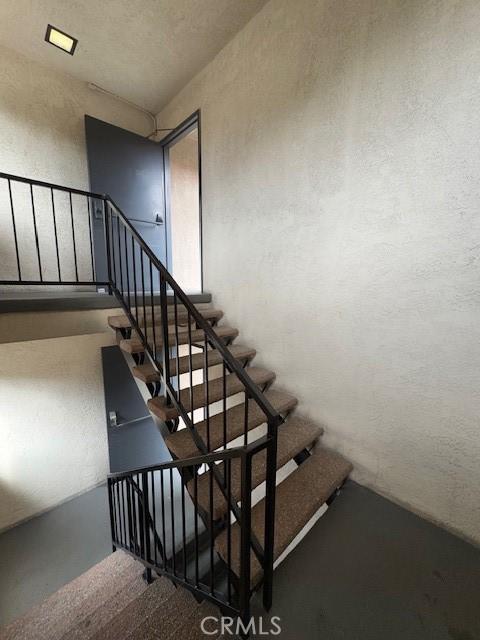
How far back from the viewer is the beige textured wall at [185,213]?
3.99 meters

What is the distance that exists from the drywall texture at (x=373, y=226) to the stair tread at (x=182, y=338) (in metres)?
0.26

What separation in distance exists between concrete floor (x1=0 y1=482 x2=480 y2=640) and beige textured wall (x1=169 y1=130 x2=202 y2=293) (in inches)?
128

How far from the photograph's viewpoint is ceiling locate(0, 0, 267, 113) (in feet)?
6.88

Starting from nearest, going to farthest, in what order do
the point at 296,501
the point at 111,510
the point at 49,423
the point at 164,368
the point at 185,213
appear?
the point at 296,501 < the point at 164,368 < the point at 111,510 < the point at 49,423 < the point at 185,213

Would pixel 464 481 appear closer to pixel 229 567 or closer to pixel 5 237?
pixel 229 567

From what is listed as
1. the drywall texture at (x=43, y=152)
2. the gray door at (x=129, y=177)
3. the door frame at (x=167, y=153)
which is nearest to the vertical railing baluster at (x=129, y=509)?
the door frame at (x=167, y=153)

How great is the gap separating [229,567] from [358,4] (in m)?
3.11

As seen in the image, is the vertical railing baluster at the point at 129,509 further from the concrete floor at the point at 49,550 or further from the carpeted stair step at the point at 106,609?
the concrete floor at the point at 49,550

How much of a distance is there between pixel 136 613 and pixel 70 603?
90 cm

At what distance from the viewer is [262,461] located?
1.64 m

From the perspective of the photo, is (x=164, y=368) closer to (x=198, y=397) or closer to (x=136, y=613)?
(x=198, y=397)

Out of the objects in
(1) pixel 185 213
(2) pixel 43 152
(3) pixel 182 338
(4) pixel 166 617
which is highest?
(2) pixel 43 152
